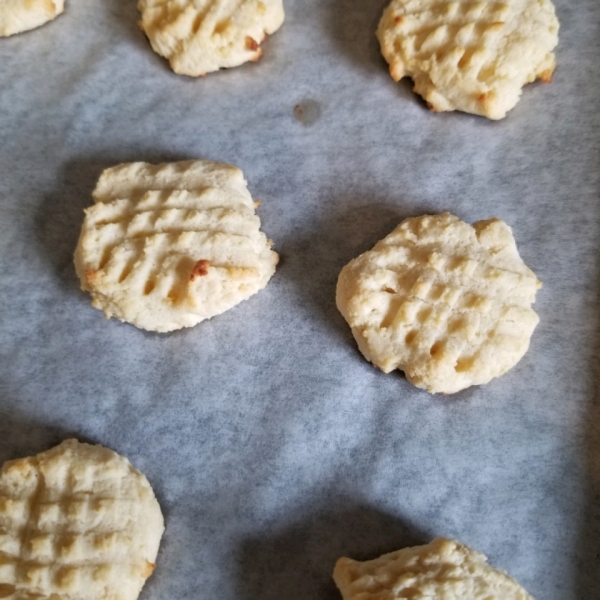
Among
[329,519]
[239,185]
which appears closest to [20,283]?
[239,185]

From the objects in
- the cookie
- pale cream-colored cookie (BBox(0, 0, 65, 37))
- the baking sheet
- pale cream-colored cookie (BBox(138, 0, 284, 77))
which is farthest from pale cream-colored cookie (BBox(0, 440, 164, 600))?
pale cream-colored cookie (BBox(0, 0, 65, 37))

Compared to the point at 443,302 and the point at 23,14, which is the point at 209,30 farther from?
the point at 443,302

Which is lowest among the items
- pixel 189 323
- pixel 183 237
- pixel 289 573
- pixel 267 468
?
pixel 289 573

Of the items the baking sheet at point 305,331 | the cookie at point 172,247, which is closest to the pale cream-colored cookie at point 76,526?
the baking sheet at point 305,331

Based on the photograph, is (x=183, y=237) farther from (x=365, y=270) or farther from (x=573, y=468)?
(x=573, y=468)

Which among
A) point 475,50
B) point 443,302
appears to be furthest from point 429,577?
point 475,50

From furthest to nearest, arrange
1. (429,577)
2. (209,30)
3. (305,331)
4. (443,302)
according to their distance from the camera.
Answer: (209,30) → (305,331) → (443,302) → (429,577)

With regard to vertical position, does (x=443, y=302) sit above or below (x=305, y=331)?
above

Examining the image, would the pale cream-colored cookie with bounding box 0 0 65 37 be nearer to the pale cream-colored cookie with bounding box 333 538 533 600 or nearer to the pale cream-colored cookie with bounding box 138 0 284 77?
the pale cream-colored cookie with bounding box 138 0 284 77
